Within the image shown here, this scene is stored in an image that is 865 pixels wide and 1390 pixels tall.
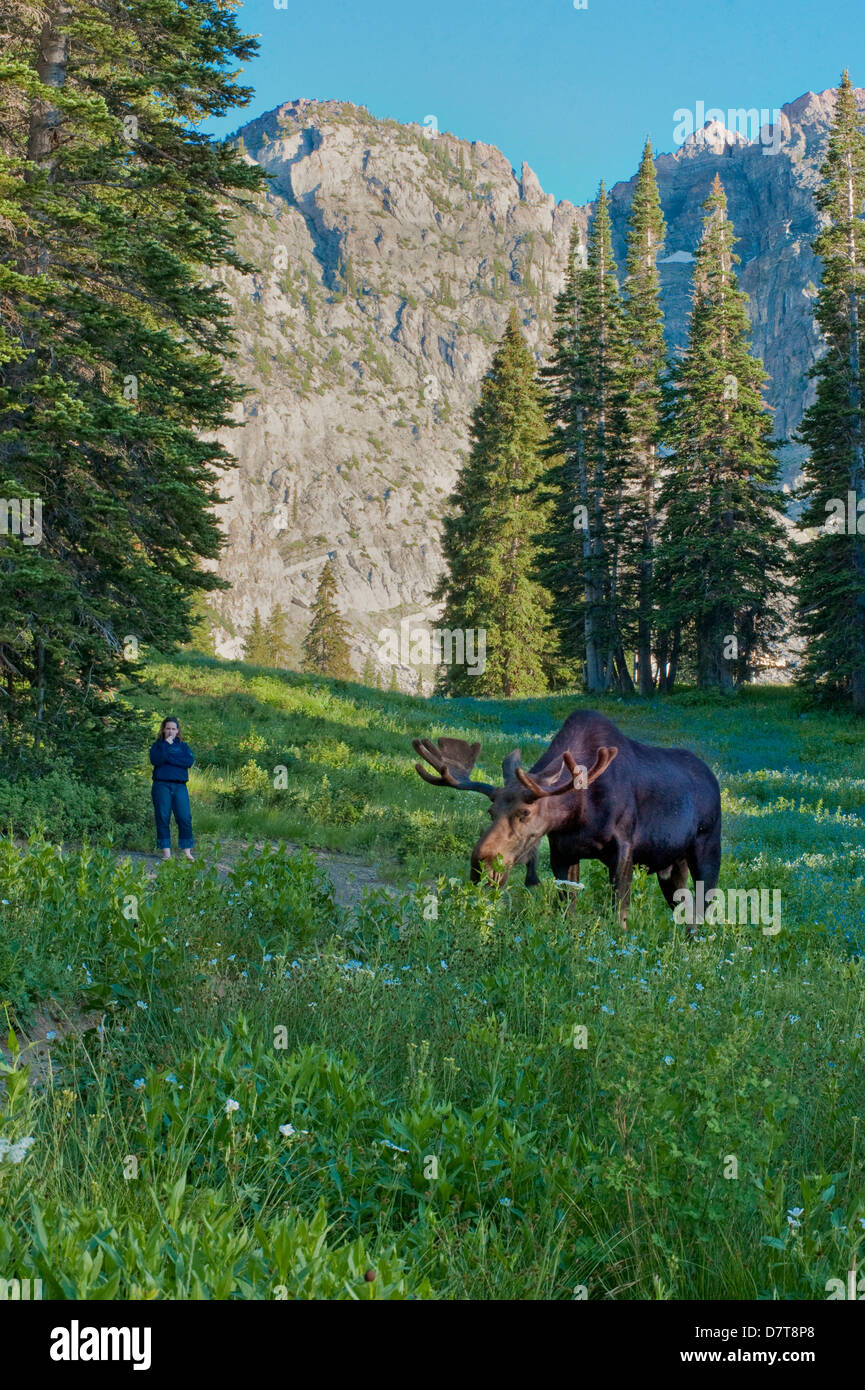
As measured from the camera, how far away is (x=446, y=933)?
22.3 ft

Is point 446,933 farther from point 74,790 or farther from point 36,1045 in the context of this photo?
point 74,790

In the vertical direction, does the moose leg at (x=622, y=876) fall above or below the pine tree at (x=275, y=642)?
below

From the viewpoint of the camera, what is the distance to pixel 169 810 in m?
12.5

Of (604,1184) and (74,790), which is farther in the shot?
(74,790)

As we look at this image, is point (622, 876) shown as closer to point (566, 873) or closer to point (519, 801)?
point (566, 873)

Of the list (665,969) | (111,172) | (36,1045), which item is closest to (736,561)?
(111,172)

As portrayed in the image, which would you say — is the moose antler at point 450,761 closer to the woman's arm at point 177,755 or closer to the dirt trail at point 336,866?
the dirt trail at point 336,866

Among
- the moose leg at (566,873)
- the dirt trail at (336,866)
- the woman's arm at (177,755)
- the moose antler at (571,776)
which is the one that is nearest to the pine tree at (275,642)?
the dirt trail at (336,866)

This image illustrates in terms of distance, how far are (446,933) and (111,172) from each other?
39.4 ft

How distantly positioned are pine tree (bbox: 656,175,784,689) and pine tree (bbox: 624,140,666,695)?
1821 millimetres

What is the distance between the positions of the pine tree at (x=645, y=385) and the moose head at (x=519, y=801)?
3333cm

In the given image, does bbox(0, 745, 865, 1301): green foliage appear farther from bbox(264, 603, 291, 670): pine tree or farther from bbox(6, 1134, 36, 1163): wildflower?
bbox(264, 603, 291, 670): pine tree

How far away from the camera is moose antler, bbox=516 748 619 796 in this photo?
7.25 m

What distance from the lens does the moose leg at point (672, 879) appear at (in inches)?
379
